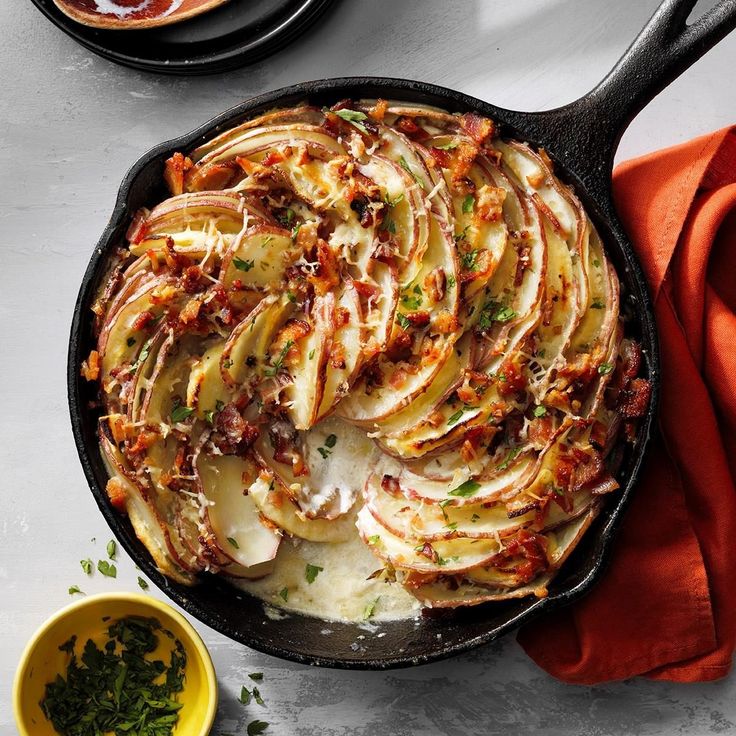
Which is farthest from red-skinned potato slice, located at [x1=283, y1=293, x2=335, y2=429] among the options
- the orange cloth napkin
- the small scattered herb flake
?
the orange cloth napkin

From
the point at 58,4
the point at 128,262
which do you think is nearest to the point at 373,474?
the point at 128,262

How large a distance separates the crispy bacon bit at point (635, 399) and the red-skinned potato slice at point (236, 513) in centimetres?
119

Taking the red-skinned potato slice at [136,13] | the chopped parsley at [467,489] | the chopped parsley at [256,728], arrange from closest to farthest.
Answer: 1. the chopped parsley at [467,489]
2. the red-skinned potato slice at [136,13]
3. the chopped parsley at [256,728]

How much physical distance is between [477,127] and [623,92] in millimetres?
463

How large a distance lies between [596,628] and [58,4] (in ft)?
9.45

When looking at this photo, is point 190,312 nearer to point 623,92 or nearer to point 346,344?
point 346,344

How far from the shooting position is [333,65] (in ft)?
11.4

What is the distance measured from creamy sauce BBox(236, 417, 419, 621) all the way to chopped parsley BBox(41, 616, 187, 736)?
45cm

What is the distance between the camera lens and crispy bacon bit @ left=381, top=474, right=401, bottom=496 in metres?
2.99

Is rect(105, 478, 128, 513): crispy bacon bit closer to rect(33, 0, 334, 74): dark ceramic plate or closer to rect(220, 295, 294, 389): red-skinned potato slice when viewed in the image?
rect(220, 295, 294, 389): red-skinned potato slice

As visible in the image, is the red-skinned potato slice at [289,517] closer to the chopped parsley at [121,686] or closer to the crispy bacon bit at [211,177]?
the chopped parsley at [121,686]

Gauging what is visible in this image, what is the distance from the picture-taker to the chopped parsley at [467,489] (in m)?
2.88

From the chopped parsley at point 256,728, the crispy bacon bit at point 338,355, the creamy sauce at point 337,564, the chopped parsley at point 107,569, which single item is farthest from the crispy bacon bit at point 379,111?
the chopped parsley at point 256,728

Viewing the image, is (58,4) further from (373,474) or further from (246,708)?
(246,708)
